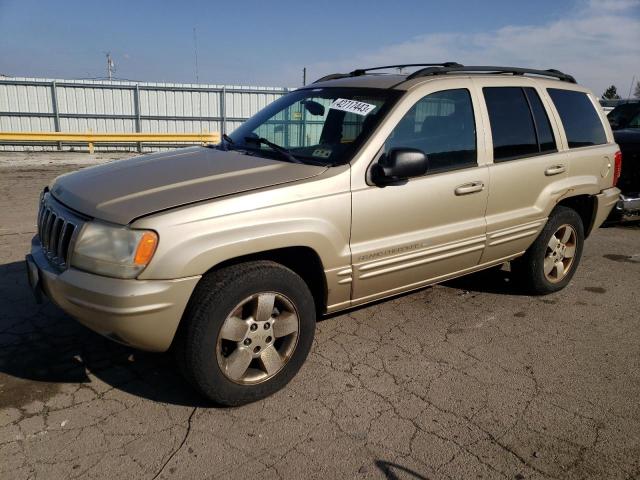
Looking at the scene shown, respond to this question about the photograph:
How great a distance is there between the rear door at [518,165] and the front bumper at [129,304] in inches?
94.1

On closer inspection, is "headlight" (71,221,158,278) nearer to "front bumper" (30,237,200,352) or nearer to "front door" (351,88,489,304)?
"front bumper" (30,237,200,352)

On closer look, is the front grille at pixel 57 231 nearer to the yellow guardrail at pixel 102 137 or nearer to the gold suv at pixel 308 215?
the gold suv at pixel 308 215

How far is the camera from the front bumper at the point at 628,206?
270 inches

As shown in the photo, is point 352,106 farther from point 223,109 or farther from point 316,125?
point 223,109

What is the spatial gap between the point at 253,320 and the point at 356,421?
2.52 ft

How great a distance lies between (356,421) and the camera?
2.77m

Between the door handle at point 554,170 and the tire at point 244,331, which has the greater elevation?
the door handle at point 554,170

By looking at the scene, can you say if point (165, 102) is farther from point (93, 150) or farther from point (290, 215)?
point (290, 215)

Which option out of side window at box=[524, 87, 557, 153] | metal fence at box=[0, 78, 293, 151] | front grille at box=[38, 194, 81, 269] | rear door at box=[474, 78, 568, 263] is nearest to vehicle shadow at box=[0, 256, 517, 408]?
front grille at box=[38, 194, 81, 269]

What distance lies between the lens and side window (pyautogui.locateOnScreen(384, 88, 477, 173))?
336 cm

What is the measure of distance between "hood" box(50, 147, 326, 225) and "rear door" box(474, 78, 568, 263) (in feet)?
5.03

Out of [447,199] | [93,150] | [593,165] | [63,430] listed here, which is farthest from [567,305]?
[93,150]

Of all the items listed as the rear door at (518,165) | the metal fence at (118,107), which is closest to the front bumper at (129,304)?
the rear door at (518,165)

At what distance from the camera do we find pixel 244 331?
110 inches
